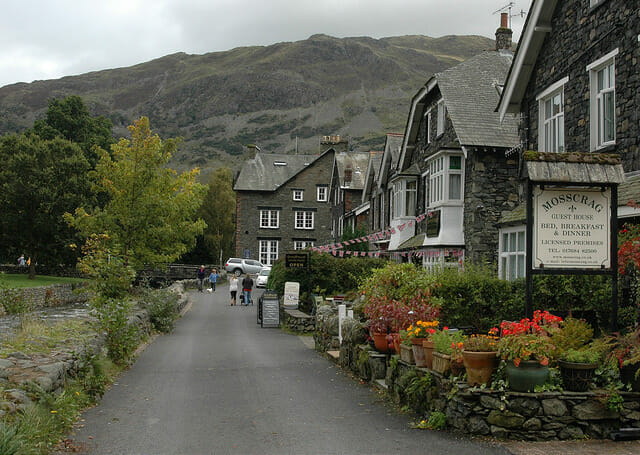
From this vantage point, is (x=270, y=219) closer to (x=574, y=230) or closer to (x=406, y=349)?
(x=406, y=349)

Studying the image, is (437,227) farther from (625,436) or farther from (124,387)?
(625,436)

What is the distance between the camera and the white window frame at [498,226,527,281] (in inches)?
696

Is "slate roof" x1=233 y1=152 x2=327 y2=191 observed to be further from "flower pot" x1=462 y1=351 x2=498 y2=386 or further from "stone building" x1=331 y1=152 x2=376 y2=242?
"flower pot" x1=462 y1=351 x2=498 y2=386

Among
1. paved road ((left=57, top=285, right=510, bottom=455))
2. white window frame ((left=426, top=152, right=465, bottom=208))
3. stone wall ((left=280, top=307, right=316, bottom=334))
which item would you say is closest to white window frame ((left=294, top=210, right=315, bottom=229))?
stone wall ((left=280, top=307, right=316, bottom=334))

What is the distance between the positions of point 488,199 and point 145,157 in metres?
16.2

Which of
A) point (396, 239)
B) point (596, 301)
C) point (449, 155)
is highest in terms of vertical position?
point (449, 155)

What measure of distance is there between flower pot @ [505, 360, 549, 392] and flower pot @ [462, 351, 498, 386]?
10.0 inches

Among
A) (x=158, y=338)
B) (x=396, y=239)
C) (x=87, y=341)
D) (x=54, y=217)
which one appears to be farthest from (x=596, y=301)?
(x=54, y=217)

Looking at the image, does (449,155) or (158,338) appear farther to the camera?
(449,155)

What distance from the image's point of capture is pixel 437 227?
77.9 feet

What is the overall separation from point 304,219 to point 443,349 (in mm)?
59039

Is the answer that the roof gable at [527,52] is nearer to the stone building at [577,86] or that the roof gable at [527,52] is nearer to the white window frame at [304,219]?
the stone building at [577,86]

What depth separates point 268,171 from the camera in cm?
7012

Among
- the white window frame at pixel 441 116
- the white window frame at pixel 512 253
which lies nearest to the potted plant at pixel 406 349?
the white window frame at pixel 512 253
